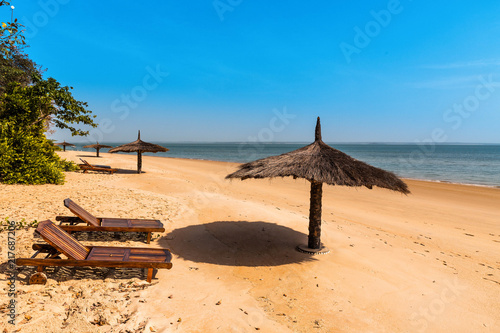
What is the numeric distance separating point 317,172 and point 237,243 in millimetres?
2700

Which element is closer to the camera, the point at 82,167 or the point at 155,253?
the point at 155,253

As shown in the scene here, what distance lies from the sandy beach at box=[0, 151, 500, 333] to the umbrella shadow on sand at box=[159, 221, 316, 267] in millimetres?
28

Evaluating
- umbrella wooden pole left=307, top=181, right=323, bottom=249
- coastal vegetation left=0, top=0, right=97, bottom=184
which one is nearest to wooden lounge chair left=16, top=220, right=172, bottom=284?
umbrella wooden pole left=307, top=181, right=323, bottom=249

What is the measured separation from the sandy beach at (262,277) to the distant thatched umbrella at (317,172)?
114 cm

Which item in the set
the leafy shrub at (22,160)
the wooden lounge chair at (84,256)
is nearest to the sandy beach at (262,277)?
the wooden lounge chair at (84,256)

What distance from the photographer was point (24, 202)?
26.7ft

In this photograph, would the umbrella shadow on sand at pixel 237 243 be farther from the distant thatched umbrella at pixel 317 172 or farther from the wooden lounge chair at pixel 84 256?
the wooden lounge chair at pixel 84 256

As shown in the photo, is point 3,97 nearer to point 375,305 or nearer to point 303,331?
point 303,331

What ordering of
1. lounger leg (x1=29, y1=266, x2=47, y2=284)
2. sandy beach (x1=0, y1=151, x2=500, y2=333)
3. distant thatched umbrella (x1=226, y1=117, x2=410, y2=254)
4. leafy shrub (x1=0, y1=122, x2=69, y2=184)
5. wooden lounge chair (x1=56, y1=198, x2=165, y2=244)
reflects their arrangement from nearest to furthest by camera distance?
sandy beach (x1=0, y1=151, x2=500, y2=333), lounger leg (x1=29, y1=266, x2=47, y2=284), distant thatched umbrella (x1=226, y1=117, x2=410, y2=254), wooden lounge chair (x1=56, y1=198, x2=165, y2=244), leafy shrub (x1=0, y1=122, x2=69, y2=184)

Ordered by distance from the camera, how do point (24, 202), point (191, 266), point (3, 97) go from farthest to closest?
point (3, 97) < point (24, 202) < point (191, 266)

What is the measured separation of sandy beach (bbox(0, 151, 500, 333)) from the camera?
361 cm

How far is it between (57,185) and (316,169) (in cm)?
1130

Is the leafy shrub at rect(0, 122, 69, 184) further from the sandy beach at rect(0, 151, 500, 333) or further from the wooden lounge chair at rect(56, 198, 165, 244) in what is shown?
the wooden lounge chair at rect(56, 198, 165, 244)

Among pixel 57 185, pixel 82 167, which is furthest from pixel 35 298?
pixel 82 167
